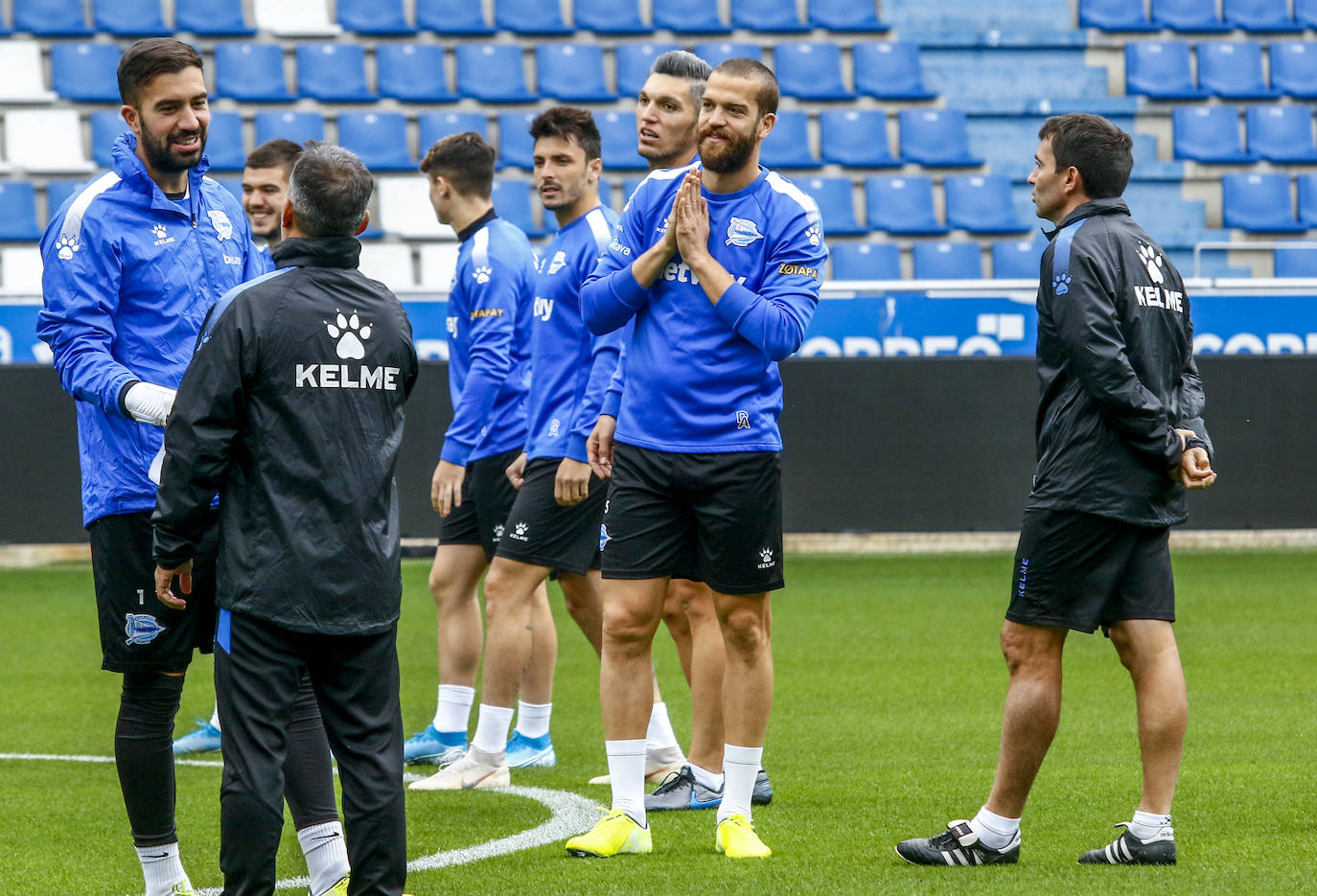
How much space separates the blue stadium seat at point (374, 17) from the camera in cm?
1659

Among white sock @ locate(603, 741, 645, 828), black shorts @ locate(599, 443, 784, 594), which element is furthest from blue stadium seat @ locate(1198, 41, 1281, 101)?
white sock @ locate(603, 741, 645, 828)

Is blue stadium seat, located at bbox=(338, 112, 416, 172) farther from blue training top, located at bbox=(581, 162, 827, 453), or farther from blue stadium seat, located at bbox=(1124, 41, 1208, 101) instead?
blue training top, located at bbox=(581, 162, 827, 453)

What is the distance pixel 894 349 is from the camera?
11891 millimetres

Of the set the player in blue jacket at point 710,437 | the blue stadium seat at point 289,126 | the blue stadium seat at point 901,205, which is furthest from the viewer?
the blue stadium seat at point 901,205

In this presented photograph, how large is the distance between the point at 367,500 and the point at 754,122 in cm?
171

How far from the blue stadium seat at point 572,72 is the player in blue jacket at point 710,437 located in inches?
466

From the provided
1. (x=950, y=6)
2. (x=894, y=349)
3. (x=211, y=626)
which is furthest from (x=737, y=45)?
(x=211, y=626)

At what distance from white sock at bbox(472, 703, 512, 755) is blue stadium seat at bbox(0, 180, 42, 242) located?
10251mm

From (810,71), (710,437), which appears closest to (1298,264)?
(810,71)

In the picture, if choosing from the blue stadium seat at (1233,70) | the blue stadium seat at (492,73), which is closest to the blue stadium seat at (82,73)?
the blue stadium seat at (492,73)

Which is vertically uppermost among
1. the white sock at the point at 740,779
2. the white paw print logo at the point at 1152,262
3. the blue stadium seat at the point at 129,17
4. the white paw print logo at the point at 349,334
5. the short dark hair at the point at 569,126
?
the blue stadium seat at the point at 129,17

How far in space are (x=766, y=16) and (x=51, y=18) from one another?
7.28 m

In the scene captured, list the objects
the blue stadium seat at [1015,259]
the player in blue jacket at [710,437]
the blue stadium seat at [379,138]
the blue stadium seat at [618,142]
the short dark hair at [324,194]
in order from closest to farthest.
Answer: the short dark hair at [324,194], the player in blue jacket at [710,437], the blue stadium seat at [1015,259], the blue stadium seat at [379,138], the blue stadium seat at [618,142]

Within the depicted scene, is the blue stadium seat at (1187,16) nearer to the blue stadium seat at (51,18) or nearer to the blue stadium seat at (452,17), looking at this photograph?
the blue stadium seat at (452,17)
